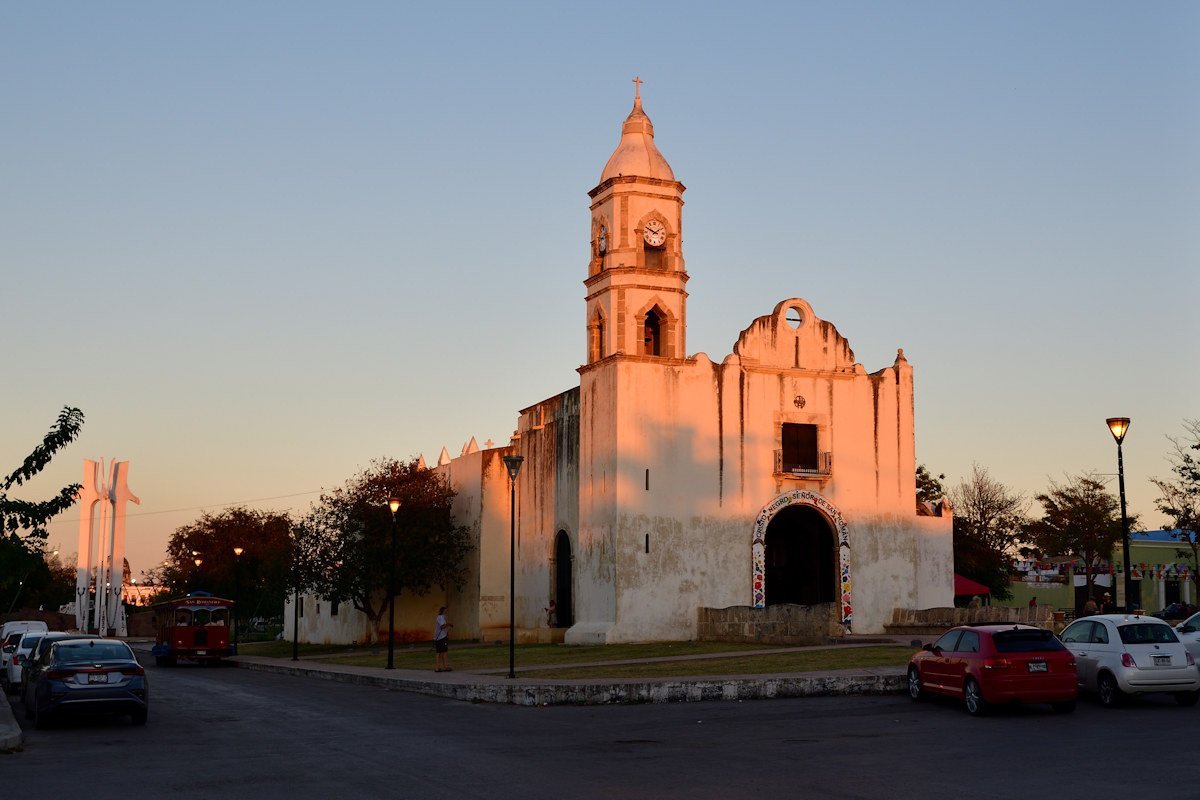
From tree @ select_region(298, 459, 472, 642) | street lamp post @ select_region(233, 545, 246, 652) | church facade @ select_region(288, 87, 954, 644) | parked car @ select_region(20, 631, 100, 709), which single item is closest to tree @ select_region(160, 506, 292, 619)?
street lamp post @ select_region(233, 545, 246, 652)

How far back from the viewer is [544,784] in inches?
512

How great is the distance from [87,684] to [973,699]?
13435 millimetres

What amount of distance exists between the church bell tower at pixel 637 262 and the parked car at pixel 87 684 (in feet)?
73.0

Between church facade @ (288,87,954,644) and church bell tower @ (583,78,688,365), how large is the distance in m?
0.06

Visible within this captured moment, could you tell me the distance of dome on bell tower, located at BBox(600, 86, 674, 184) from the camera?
4231 centimetres

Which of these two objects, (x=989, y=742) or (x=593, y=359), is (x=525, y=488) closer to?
(x=593, y=359)

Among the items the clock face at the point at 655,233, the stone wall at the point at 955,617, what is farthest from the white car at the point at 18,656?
the stone wall at the point at 955,617

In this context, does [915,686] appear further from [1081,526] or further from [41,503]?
[1081,526]

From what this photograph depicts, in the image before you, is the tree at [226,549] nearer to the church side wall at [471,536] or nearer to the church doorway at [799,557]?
the church side wall at [471,536]

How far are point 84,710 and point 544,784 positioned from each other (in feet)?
32.4

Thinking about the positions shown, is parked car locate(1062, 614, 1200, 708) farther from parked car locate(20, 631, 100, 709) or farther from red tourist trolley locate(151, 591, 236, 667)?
red tourist trolley locate(151, 591, 236, 667)

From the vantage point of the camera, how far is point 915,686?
21484 millimetres

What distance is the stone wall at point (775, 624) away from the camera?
3372 cm

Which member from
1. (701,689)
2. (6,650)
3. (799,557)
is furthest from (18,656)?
(799,557)
